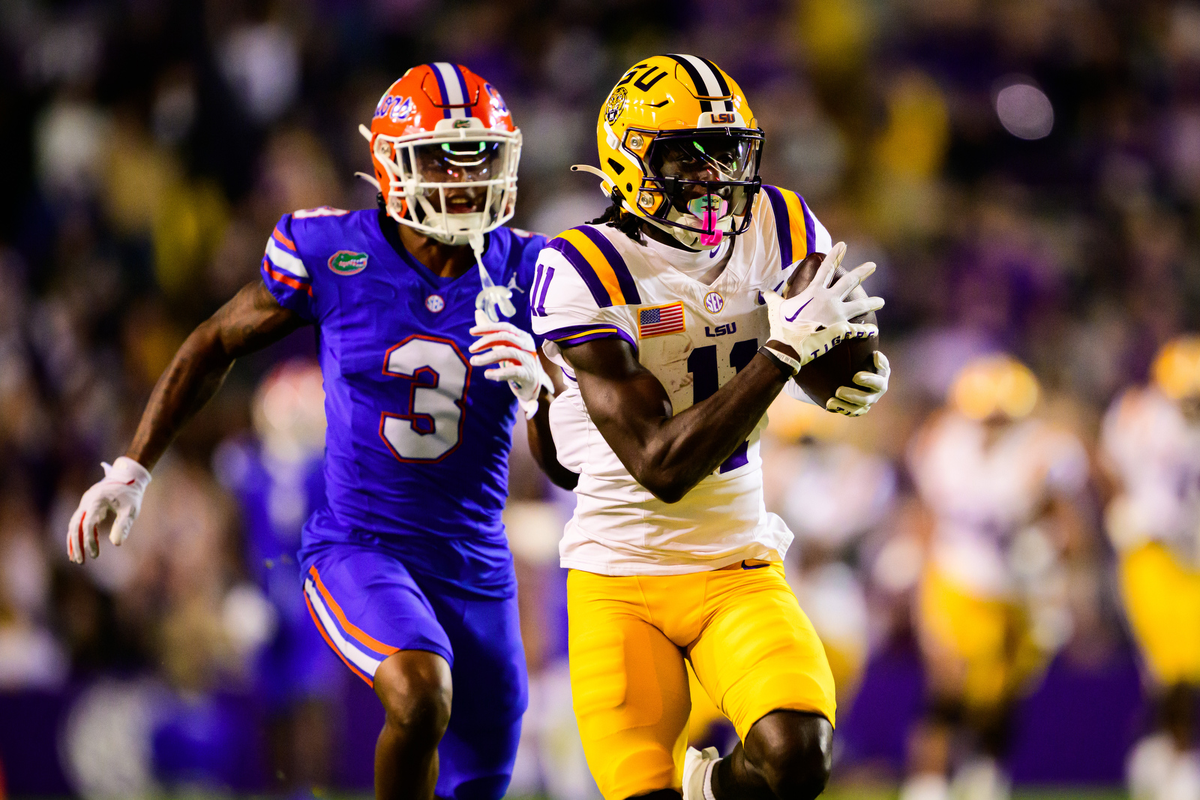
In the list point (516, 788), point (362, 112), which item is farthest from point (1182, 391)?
point (362, 112)

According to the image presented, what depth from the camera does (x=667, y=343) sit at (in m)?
3.38

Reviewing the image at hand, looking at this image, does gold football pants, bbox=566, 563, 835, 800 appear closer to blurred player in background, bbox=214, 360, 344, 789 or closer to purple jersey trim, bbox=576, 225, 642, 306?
purple jersey trim, bbox=576, 225, 642, 306

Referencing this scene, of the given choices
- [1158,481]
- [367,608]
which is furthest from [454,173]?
[1158,481]

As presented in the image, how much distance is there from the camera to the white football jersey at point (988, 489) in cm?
761

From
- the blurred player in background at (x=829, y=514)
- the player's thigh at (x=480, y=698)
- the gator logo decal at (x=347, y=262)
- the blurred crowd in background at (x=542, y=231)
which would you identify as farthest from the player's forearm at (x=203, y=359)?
the blurred player in background at (x=829, y=514)

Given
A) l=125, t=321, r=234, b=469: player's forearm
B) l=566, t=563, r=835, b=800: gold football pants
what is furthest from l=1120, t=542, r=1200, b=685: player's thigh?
l=125, t=321, r=234, b=469: player's forearm

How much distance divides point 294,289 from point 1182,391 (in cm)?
575

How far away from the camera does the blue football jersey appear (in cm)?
395

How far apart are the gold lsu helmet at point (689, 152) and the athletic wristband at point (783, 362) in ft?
1.53

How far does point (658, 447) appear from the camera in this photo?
3.14 metres

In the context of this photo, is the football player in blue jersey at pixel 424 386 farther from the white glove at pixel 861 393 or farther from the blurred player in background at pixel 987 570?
the blurred player in background at pixel 987 570

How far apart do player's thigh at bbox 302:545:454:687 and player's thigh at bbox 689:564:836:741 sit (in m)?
0.74

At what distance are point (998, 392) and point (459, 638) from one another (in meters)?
4.75

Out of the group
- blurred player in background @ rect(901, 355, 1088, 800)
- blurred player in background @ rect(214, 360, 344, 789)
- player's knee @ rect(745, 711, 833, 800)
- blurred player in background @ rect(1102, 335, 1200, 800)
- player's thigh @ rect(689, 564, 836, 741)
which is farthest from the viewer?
blurred player in background @ rect(1102, 335, 1200, 800)
